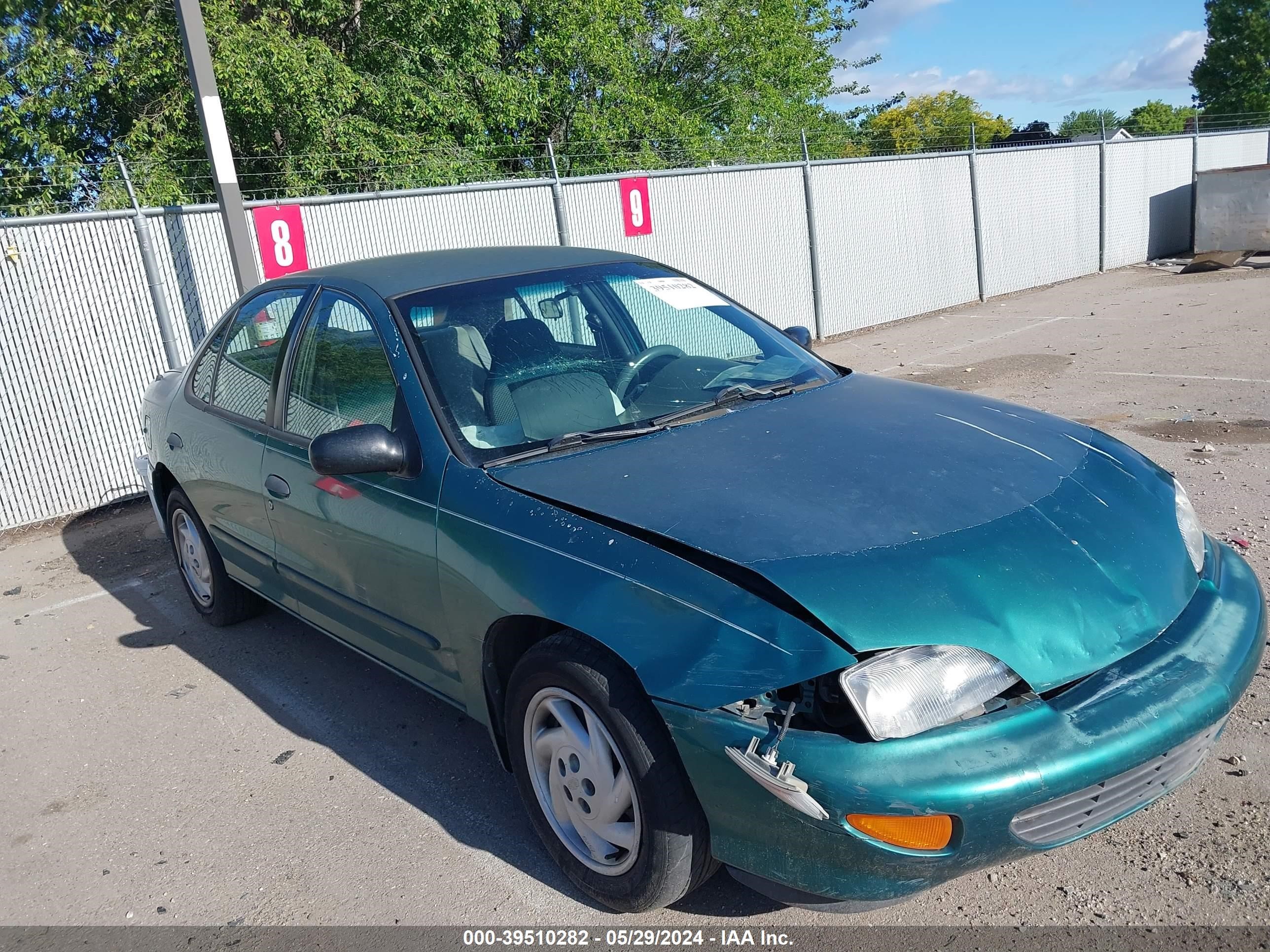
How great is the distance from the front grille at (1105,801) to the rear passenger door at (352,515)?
169 centimetres

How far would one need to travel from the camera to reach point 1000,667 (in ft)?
7.38

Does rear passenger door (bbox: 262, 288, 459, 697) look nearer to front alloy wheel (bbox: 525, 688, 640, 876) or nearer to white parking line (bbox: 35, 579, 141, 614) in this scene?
front alloy wheel (bbox: 525, 688, 640, 876)

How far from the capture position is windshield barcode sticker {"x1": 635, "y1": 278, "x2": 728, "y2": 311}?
13.2ft

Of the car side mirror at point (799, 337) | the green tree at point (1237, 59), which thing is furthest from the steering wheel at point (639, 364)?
the green tree at point (1237, 59)

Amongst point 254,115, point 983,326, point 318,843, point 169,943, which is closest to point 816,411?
point 318,843

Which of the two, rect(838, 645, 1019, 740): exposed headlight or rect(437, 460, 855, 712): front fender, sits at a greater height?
rect(437, 460, 855, 712): front fender

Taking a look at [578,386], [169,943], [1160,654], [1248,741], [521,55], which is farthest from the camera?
[521,55]

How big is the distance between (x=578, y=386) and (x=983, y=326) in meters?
10.7

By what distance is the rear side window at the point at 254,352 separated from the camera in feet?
13.5

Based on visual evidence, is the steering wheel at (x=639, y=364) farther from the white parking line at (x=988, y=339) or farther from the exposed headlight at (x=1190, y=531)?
the white parking line at (x=988, y=339)

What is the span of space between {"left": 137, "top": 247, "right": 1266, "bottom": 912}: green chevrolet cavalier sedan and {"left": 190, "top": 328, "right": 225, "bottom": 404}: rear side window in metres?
0.82

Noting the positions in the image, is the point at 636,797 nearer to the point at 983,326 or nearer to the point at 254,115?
the point at 983,326

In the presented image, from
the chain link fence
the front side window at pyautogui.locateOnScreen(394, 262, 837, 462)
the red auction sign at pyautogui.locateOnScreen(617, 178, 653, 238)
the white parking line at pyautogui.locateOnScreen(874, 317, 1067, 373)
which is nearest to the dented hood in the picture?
the front side window at pyautogui.locateOnScreen(394, 262, 837, 462)

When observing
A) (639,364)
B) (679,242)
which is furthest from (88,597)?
(679,242)
